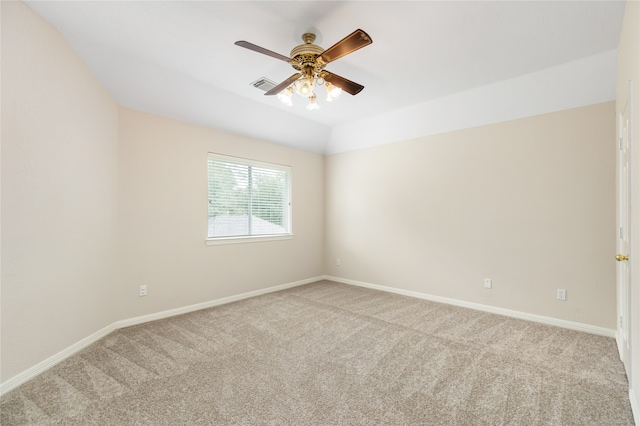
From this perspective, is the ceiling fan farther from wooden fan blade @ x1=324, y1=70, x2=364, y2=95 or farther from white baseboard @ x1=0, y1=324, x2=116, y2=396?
white baseboard @ x1=0, y1=324, x2=116, y2=396

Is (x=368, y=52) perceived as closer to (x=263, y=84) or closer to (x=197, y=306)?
(x=263, y=84)

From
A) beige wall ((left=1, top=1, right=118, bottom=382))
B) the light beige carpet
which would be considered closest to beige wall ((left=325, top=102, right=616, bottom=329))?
the light beige carpet

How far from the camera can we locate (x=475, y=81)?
3285 mm

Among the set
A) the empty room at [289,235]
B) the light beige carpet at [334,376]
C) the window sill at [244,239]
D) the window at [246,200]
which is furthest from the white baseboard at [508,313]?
the window at [246,200]

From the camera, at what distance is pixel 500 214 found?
365cm

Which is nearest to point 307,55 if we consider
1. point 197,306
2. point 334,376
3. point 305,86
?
point 305,86

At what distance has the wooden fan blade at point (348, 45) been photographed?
1.87 metres

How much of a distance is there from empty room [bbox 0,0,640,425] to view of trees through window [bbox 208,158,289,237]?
0.03 metres

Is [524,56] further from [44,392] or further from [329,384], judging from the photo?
[44,392]

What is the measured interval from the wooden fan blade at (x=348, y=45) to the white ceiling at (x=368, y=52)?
0.31 meters

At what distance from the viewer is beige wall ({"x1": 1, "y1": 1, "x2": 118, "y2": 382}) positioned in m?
2.03

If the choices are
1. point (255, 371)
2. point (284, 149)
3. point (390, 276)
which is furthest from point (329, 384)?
point (284, 149)

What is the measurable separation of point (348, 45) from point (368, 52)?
82 cm

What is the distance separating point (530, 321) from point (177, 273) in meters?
4.28
